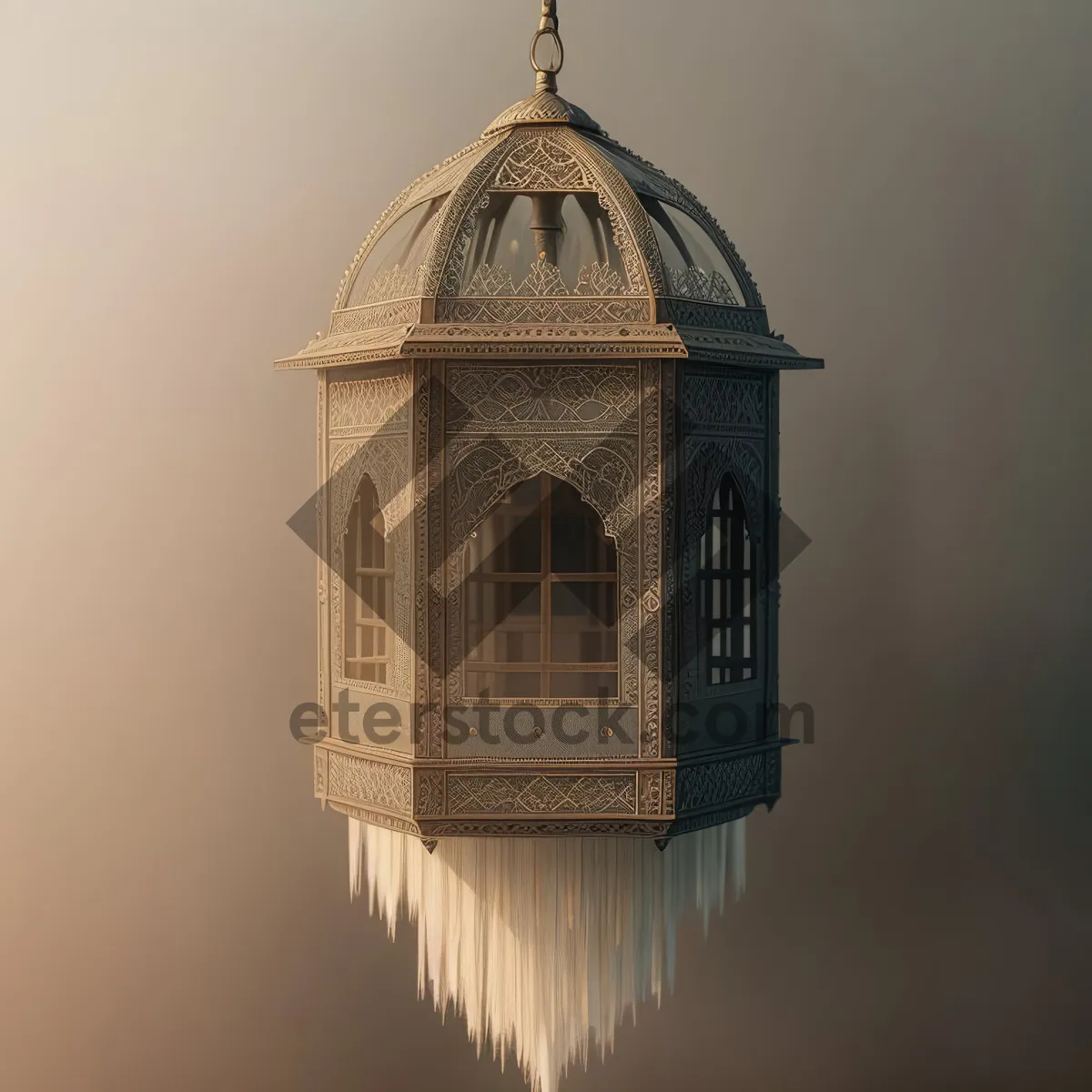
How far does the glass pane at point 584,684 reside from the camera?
235 centimetres

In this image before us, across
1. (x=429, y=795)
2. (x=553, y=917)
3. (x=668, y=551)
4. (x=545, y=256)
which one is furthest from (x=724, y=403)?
(x=553, y=917)

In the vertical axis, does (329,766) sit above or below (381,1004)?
above

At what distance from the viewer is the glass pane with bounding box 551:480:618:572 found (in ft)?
7.88

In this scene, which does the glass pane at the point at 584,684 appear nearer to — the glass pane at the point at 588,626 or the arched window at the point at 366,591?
the glass pane at the point at 588,626

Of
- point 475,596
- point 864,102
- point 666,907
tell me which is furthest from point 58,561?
point 864,102

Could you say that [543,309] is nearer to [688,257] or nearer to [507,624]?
[688,257]

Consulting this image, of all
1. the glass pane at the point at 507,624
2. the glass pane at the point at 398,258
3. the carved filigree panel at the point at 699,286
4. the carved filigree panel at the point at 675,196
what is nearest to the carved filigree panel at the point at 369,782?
the glass pane at the point at 507,624

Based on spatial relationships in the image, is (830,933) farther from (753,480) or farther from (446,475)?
(446,475)

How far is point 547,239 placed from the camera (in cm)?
244

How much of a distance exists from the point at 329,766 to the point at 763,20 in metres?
2.24

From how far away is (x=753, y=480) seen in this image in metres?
2.47

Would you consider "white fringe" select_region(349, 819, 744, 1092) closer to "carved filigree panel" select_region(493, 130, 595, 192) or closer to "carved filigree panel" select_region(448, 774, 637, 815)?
"carved filigree panel" select_region(448, 774, 637, 815)

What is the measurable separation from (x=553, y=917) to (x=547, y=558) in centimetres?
65

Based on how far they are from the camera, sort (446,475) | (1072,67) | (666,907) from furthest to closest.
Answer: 1. (1072,67)
2. (666,907)
3. (446,475)
